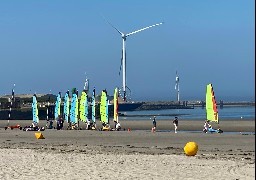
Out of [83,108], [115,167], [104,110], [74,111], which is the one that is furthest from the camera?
[74,111]

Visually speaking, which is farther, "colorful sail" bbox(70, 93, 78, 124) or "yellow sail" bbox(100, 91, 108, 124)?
"colorful sail" bbox(70, 93, 78, 124)

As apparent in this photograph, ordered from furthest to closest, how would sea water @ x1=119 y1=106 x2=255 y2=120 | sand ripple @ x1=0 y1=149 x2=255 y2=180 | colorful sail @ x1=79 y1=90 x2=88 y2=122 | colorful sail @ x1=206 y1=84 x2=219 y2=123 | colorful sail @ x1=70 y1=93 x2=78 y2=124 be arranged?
sea water @ x1=119 y1=106 x2=255 y2=120, colorful sail @ x1=70 y1=93 x2=78 y2=124, colorful sail @ x1=79 y1=90 x2=88 y2=122, colorful sail @ x1=206 y1=84 x2=219 y2=123, sand ripple @ x1=0 y1=149 x2=255 y2=180

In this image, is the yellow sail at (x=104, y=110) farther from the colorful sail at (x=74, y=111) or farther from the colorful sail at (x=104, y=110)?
the colorful sail at (x=74, y=111)

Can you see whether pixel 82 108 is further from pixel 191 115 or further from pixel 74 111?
pixel 191 115

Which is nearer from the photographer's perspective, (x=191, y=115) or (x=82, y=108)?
(x=82, y=108)

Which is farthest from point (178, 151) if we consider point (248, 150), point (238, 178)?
point (238, 178)

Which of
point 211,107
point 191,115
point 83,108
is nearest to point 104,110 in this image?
point 83,108

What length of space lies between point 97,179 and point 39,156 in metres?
6.34

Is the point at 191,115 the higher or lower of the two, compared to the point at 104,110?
lower

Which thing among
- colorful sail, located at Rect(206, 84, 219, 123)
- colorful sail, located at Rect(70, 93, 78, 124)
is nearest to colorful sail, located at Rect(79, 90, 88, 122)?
colorful sail, located at Rect(70, 93, 78, 124)

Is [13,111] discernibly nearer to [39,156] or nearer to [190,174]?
[39,156]

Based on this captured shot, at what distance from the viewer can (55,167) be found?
18000mm

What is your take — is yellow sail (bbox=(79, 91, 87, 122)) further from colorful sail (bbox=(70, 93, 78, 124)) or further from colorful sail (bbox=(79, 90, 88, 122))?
colorful sail (bbox=(70, 93, 78, 124))

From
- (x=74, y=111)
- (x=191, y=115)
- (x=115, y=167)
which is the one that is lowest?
(x=115, y=167)
